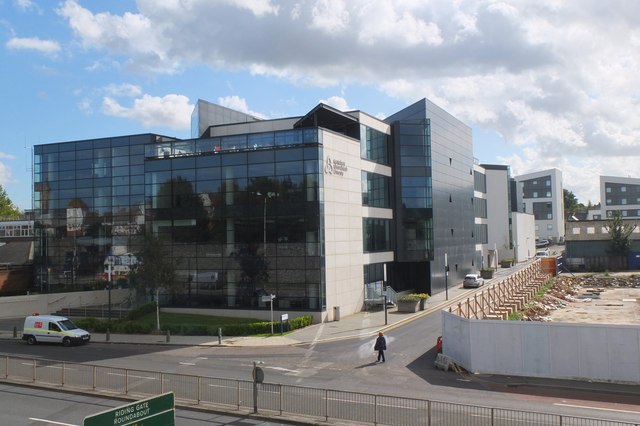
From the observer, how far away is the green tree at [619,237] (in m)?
75.2

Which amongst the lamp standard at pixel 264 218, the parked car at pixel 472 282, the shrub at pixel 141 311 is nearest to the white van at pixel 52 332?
the shrub at pixel 141 311

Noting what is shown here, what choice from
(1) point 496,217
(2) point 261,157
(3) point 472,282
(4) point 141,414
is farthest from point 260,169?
(1) point 496,217

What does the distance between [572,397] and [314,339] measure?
16423mm

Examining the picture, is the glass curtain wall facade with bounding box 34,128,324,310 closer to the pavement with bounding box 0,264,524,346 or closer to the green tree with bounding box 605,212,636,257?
the pavement with bounding box 0,264,524,346

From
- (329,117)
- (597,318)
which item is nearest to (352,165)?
Answer: (329,117)

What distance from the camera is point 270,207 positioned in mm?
41281

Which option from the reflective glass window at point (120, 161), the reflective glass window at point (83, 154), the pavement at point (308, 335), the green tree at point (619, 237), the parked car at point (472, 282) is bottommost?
the pavement at point (308, 335)

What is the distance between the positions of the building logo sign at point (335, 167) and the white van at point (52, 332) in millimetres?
19808

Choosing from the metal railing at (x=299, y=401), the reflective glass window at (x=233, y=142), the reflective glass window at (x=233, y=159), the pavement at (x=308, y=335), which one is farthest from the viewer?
the reflective glass window at (x=233, y=142)

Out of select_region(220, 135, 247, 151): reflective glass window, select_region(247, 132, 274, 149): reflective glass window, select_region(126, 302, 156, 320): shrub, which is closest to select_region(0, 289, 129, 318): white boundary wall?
select_region(126, 302, 156, 320): shrub

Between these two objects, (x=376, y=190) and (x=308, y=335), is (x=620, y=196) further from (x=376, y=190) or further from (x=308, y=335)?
(x=308, y=335)

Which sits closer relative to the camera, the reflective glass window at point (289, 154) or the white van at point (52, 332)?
the white van at point (52, 332)

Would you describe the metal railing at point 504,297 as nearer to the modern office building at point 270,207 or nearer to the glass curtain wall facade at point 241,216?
the modern office building at point 270,207

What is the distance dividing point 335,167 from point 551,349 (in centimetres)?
2314
